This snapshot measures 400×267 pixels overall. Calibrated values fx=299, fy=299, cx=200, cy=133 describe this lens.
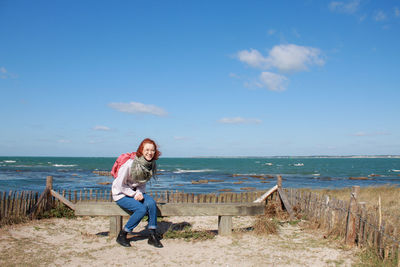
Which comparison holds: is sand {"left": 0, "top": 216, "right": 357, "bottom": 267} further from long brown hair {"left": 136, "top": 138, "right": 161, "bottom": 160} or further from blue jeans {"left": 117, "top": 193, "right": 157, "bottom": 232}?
long brown hair {"left": 136, "top": 138, "right": 161, "bottom": 160}

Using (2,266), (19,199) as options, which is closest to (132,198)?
(2,266)

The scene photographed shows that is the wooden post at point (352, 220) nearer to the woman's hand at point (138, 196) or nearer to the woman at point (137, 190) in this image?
the woman at point (137, 190)

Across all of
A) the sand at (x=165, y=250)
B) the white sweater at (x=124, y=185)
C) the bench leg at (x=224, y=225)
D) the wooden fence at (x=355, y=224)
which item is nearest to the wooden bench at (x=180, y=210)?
the bench leg at (x=224, y=225)

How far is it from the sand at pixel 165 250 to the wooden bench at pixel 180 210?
0.31 m

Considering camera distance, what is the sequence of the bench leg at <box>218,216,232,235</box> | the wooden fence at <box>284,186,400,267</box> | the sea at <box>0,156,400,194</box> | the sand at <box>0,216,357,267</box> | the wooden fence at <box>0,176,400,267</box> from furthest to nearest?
the sea at <box>0,156,400,194</box>, the bench leg at <box>218,216,232,235</box>, the wooden fence at <box>0,176,400,267</box>, the wooden fence at <box>284,186,400,267</box>, the sand at <box>0,216,357,267</box>

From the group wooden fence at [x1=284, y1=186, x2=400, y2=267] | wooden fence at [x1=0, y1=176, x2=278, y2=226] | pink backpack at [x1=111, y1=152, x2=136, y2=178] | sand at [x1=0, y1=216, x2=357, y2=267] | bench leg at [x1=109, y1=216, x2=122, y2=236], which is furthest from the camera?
wooden fence at [x1=0, y1=176, x2=278, y2=226]

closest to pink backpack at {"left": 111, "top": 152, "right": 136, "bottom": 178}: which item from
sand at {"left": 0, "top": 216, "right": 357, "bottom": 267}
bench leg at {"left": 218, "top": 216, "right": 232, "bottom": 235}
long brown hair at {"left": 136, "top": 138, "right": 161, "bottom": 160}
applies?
long brown hair at {"left": 136, "top": 138, "right": 161, "bottom": 160}

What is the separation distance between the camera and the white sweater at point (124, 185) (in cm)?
576

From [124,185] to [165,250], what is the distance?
1.48 metres

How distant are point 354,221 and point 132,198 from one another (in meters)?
4.52

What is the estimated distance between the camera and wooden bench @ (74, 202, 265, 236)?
6.31m

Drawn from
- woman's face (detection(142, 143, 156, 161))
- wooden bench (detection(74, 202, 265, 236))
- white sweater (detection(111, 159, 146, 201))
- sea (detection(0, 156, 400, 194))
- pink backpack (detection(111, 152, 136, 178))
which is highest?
woman's face (detection(142, 143, 156, 161))

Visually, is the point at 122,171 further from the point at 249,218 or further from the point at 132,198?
the point at 249,218

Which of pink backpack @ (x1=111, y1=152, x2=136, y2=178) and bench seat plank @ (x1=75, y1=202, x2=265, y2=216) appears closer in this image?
pink backpack @ (x1=111, y1=152, x2=136, y2=178)
